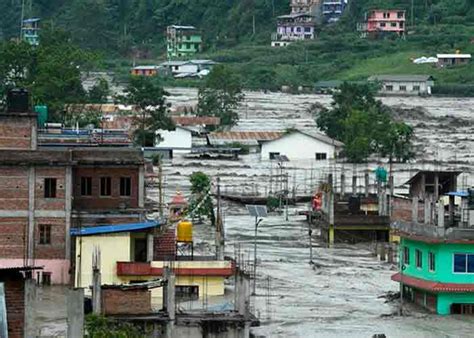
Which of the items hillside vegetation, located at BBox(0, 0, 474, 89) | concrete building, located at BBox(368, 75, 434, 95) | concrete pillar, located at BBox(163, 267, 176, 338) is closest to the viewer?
concrete pillar, located at BBox(163, 267, 176, 338)

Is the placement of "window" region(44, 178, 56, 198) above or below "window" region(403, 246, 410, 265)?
above

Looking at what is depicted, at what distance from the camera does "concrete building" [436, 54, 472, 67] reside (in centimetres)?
10956

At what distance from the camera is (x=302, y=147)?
218 feet

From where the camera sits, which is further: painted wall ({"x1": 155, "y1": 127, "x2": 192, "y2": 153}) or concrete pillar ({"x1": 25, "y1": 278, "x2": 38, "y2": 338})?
painted wall ({"x1": 155, "y1": 127, "x2": 192, "y2": 153})

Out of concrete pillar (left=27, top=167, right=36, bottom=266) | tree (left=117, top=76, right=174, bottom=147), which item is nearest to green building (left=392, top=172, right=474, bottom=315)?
concrete pillar (left=27, top=167, right=36, bottom=266)

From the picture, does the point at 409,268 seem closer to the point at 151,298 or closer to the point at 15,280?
the point at 151,298

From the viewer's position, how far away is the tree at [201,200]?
41.0 m

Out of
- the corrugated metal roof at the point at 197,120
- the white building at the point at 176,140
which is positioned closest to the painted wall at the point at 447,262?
the white building at the point at 176,140

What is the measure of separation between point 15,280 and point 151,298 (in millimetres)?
8237

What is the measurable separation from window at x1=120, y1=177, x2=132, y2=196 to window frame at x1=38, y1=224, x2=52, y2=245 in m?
1.46

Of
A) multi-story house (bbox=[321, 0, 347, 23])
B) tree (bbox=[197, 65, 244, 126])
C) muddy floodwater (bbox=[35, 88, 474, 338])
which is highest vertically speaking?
multi-story house (bbox=[321, 0, 347, 23])

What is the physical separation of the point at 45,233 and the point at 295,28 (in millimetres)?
96750

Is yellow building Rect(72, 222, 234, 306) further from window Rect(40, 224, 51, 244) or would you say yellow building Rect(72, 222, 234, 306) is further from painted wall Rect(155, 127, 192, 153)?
painted wall Rect(155, 127, 192, 153)

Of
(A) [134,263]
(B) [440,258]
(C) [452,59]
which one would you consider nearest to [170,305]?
(A) [134,263]
